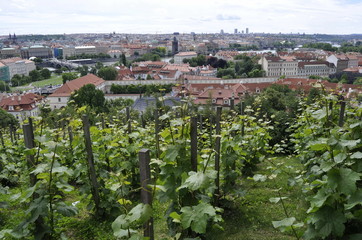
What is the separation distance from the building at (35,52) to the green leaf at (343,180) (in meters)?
143

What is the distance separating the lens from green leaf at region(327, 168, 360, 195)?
88.0 inches

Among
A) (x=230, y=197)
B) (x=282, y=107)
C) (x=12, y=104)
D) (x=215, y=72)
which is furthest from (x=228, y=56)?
(x=230, y=197)

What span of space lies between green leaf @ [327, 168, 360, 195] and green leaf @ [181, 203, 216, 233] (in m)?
0.92

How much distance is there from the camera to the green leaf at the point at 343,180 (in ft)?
7.33

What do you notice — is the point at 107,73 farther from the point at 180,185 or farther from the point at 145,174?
the point at 145,174

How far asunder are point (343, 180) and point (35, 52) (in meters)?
146

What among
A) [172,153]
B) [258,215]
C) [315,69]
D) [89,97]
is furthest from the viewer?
[315,69]

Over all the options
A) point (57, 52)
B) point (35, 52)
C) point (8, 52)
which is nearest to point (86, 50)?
point (57, 52)

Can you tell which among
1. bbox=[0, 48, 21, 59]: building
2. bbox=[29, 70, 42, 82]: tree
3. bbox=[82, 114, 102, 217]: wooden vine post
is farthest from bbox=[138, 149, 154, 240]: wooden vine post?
bbox=[0, 48, 21, 59]: building

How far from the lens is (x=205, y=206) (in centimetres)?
246

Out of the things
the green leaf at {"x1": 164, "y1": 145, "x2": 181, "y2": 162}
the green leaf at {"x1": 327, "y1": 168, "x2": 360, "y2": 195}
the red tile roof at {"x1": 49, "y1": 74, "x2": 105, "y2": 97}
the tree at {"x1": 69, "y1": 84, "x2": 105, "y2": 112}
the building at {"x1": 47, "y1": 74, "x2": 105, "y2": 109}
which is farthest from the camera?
the red tile roof at {"x1": 49, "y1": 74, "x2": 105, "y2": 97}

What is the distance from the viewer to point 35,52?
130375 mm

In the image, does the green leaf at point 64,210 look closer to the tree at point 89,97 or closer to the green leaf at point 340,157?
the green leaf at point 340,157

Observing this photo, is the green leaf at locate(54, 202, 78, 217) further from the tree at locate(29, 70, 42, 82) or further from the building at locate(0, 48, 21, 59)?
the building at locate(0, 48, 21, 59)
